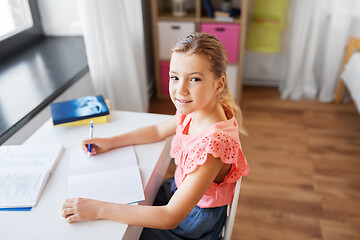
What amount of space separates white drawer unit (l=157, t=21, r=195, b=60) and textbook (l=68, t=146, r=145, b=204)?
1.57 m

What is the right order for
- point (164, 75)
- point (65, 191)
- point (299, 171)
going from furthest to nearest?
point (164, 75) → point (299, 171) → point (65, 191)

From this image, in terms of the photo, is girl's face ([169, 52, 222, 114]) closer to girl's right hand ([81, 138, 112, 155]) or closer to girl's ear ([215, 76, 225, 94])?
girl's ear ([215, 76, 225, 94])

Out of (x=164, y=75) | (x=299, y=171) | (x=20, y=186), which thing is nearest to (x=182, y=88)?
(x=20, y=186)

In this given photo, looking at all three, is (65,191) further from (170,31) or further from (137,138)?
(170,31)

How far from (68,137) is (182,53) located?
24.5 inches

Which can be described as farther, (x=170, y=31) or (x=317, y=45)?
(x=317, y=45)

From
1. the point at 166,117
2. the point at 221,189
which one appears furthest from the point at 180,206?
the point at 166,117

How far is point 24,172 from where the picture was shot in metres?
1.09

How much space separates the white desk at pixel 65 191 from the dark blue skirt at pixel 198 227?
9 centimetres

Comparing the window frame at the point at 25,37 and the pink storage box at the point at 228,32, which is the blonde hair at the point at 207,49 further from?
the pink storage box at the point at 228,32

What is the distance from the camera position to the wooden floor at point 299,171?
1.74 m

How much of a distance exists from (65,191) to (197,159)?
426 millimetres

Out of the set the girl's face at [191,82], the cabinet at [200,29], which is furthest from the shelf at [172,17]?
the girl's face at [191,82]

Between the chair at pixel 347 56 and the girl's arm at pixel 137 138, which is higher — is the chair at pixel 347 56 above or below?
below
